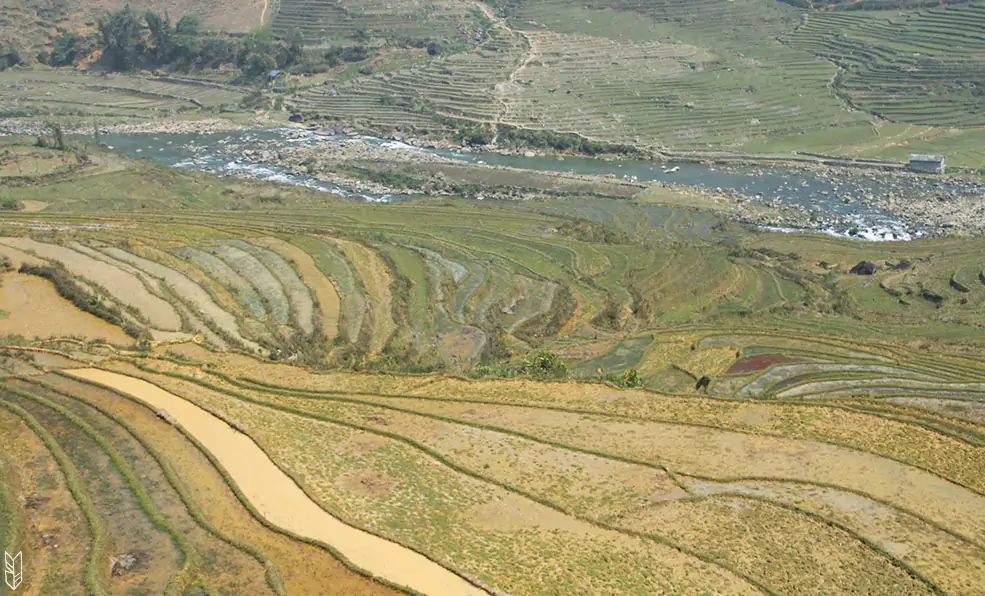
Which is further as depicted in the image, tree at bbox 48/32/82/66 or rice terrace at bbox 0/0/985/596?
tree at bbox 48/32/82/66

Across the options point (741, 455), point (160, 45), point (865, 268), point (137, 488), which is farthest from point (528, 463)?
point (160, 45)

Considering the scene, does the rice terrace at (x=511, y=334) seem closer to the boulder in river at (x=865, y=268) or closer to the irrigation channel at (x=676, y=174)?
the boulder in river at (x=865, y=268)

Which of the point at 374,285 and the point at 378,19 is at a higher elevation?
the point at 378,19

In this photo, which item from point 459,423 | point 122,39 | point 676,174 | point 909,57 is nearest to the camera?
point 459,423

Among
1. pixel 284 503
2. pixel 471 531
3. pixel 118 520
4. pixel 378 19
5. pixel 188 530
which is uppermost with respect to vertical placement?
pixel 378 19

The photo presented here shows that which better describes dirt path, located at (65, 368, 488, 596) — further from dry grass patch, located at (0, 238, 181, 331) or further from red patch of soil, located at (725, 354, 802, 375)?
red patch of soil, located at (725, 354, 802, 375)

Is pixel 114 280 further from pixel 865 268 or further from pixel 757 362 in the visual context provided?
pixel 865 268

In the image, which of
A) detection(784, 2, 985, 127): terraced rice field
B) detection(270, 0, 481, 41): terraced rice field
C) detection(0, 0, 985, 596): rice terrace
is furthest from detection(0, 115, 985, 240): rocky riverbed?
detection(270, 0, 481, 41): terraced rice field

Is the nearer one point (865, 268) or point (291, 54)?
point (865, 268)
